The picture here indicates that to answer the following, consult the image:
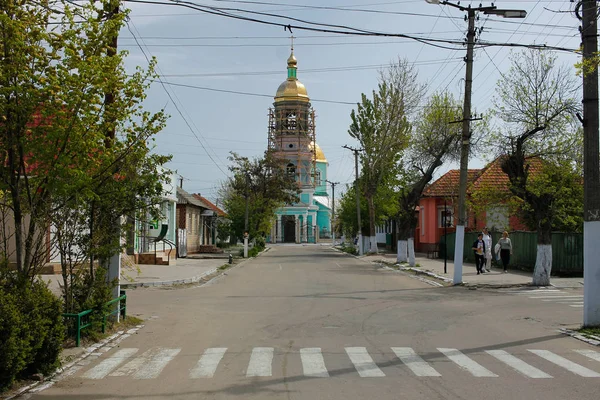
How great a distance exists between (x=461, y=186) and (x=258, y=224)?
30.2 m

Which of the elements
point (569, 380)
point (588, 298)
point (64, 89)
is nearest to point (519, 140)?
point (588, 298)

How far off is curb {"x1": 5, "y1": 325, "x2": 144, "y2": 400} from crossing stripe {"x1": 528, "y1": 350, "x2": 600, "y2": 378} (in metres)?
6.56

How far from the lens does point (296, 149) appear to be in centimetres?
8075

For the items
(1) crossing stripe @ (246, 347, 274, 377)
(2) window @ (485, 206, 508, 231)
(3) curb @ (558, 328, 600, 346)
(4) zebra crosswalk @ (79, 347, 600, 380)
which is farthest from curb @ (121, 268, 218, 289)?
(3) curb @ (558, 328, 600, 346)

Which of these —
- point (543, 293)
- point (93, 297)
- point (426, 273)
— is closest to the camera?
point (93, 297)

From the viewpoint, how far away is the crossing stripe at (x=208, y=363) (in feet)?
27.3

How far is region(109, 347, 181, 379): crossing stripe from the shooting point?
841cm

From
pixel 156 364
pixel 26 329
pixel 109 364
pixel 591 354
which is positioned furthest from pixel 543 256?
pixel 26 329

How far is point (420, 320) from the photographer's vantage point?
13320mm

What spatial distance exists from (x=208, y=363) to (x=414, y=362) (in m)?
2.85

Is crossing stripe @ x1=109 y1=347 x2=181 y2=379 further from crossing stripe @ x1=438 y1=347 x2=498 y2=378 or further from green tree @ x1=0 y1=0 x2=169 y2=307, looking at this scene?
crossing stripe @ x1=438 y1=347 x2=498 y2=378

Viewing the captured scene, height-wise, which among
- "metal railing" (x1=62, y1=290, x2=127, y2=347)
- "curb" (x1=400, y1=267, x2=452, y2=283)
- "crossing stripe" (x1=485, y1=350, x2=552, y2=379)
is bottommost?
"curb" (x1=400, y1=267, x2=452, y2=283)

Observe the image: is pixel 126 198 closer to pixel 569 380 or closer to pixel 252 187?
pixel 569 380

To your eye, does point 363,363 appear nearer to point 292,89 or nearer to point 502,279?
point 502,279
